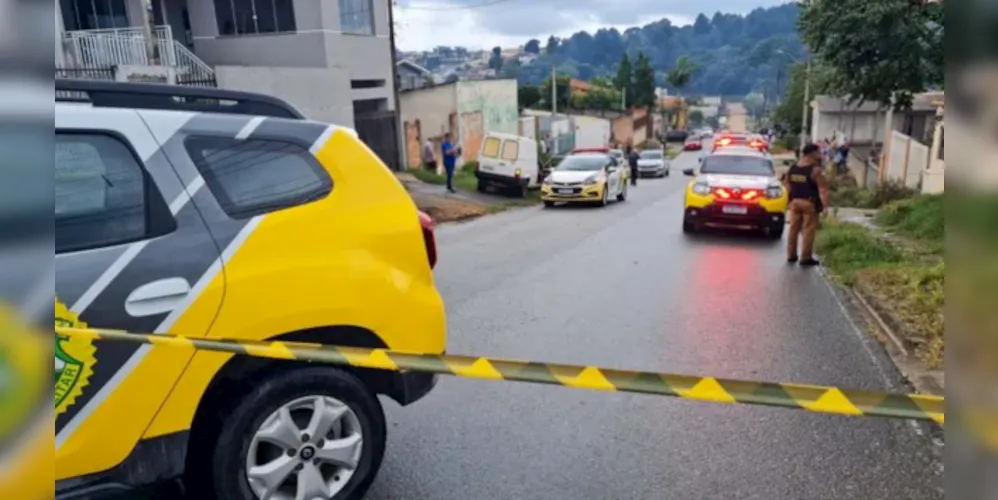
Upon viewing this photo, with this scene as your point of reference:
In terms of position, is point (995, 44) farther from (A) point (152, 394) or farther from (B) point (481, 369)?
(A) point (152, 394)

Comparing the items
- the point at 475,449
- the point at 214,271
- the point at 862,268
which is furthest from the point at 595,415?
the point at 862,268

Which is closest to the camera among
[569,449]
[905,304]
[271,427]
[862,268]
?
[271,427]

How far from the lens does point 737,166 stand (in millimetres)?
12906

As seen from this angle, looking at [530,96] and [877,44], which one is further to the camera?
[530,96]

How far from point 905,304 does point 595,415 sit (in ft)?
12.7

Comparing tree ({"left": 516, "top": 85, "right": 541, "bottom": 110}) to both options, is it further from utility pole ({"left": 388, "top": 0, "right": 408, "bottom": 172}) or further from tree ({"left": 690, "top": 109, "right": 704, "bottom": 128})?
tree ({"left": 690, "top": 109, "right": 704, "bottom": 128})

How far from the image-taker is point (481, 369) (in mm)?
2535

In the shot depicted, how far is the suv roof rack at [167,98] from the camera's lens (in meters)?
2.83

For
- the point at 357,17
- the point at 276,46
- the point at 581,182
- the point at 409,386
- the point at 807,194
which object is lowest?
the point at 581,182

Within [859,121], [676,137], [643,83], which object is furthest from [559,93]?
[859,121]

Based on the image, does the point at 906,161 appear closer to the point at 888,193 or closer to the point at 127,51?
the point at 888,193

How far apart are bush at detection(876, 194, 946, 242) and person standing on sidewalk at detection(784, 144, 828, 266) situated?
6.89 ft

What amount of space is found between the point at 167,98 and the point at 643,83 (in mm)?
81872

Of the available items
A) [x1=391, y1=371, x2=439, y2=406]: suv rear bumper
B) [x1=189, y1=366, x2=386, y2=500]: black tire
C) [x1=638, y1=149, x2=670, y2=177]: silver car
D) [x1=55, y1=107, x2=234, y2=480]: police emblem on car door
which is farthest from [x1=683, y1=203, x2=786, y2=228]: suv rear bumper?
[x1=638, y1=149, x2=670, y2=177]: silver car
